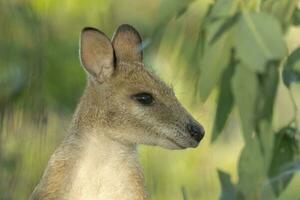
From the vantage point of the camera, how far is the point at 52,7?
4199 millimetres

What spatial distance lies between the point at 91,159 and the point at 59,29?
6.05 ft

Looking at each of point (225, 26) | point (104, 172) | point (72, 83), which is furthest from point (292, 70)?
point (72, 83)

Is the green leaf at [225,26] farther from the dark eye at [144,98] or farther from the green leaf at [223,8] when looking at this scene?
the dark eye at [144,98]

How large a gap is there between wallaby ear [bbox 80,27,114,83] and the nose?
1.07 feet

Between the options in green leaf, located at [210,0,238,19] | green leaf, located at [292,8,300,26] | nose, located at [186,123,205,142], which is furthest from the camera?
green leaf, located at [292,8,300,26]

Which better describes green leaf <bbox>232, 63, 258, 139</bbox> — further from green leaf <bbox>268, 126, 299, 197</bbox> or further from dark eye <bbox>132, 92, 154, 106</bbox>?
dark eye <bbox>132, 92, 154, 106</bbox>

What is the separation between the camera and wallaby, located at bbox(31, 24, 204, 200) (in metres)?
3.77

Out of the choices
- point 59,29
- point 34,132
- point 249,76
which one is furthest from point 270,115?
point 59,29

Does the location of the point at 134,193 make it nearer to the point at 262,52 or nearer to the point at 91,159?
the point at 91,159

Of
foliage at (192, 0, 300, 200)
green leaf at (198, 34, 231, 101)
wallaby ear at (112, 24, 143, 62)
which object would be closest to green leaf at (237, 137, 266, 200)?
foliage at (192, 0, 300, 200)

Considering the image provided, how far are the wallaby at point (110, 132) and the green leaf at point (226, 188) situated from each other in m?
0.27

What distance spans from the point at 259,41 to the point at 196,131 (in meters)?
0.32

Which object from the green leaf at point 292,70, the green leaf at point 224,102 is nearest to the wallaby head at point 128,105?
the green leaf at point 224,102

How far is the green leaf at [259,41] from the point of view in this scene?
148 inches
